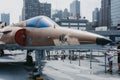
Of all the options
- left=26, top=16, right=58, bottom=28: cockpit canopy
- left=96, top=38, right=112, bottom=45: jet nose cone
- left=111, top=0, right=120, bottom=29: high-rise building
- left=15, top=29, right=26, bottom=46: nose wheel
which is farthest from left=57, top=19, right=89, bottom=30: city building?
left=96, top=38, right=112, bottom=45: jet nose cone

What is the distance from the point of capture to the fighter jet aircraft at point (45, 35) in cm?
1084

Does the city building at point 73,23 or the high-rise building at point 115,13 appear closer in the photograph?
the high-rise building at point 115,13

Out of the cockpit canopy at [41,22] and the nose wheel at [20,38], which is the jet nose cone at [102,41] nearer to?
the cockpit canopy at [41,22]

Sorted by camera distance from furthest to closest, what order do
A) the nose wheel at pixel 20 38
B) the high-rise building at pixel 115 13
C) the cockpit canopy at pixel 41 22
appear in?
the high-rise building at pixel 115 13, the nose wheel at pixel 20 38, the cockpit canopy at pixel 41 22

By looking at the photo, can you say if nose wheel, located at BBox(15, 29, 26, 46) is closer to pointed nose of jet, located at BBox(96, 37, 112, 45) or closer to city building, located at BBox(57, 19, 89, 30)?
pointed nose of jet, located at BBox(96, 37, 112, 45)

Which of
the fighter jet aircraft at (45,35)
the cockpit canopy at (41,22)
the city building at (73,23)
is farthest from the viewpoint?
the city building at (73,23)

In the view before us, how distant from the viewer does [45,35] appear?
12133mm

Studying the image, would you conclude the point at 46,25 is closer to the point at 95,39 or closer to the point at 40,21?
the point at 40,21

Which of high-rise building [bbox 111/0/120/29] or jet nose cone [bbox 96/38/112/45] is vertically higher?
high-rise building [bbox 111/0/120/29]

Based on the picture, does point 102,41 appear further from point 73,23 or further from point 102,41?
point 73,23

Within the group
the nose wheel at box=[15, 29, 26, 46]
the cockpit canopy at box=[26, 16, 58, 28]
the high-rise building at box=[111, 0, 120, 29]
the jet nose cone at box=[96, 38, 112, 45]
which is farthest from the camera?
the high-rise building at box=[111, 0, 120, 29]

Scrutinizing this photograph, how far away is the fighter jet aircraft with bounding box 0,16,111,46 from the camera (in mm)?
10844

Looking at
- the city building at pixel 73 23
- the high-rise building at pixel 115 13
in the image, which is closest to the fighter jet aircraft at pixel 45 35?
the city building at pixel 73 23

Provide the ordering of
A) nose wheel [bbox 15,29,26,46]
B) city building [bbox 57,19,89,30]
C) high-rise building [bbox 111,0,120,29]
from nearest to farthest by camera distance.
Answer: nose wheel [bbox 15,29,26,46], high-rise building [bbox 111,0,120,29], city building [bbox 57,19,89,30]
